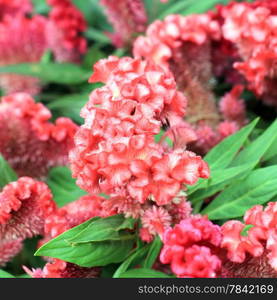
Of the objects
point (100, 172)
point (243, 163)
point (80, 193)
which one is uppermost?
point (100, 172)

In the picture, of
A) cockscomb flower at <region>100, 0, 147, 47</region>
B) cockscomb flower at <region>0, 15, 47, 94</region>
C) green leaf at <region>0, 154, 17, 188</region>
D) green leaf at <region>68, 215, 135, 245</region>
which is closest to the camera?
green leaf at <region>68, 215, 135, 245</region>

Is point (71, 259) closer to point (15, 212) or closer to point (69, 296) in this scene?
point (69, 296)

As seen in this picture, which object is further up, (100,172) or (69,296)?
(100,172)

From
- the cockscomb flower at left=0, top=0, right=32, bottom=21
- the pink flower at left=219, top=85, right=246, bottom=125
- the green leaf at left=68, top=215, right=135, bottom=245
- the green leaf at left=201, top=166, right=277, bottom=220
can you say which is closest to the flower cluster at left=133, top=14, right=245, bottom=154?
the pink flower at left=219, top=85, right=246, bottom=125

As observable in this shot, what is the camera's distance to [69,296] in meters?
1.16

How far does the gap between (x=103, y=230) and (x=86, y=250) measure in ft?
0.18

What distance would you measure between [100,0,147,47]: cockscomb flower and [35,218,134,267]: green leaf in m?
0.93

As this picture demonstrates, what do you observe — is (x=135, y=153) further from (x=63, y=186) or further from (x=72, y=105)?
(x=72, y=105)

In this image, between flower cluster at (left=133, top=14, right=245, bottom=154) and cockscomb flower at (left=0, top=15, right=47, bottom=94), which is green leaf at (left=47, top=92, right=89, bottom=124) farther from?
flower cluster at (left=133, top=14, right=245, bottom=154)

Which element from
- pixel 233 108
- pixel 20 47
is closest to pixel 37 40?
pixel 20 47

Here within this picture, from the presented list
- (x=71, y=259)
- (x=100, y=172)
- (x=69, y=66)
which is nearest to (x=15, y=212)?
(x=71, y=259)

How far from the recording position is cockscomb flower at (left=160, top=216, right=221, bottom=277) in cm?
104

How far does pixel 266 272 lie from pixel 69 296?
40 cm

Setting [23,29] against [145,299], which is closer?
[145,299]
